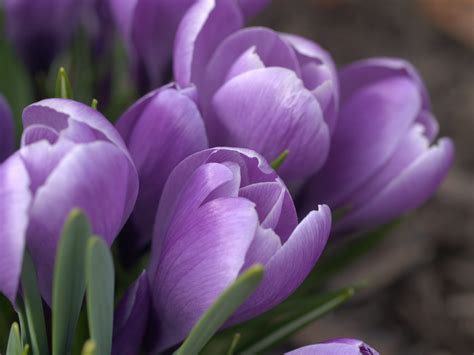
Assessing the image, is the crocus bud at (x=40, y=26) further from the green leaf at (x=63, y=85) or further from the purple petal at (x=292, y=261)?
the purple petal at (x=292, y=261)

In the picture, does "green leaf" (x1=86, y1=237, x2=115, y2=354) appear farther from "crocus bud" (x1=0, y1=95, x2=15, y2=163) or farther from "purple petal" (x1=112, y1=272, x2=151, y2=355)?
"crocus bud" (x1=0, y1=95, x2=15, y2=163)

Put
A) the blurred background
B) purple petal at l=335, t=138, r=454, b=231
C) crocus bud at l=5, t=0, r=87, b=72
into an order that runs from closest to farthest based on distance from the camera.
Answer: purple petal at l=335, t=138, r=454, b=231
crocus bud at l=5, t=0, r=87, b=72
the blurred background

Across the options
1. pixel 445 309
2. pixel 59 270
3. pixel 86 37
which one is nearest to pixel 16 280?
pixel 59 270

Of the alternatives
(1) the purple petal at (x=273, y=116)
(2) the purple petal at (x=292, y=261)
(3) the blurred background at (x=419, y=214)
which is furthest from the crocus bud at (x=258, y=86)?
(3) the blurred background at (x=419, y=214)

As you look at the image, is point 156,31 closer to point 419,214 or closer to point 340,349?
point 340,349

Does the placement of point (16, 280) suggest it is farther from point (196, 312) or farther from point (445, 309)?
point (445, 309)

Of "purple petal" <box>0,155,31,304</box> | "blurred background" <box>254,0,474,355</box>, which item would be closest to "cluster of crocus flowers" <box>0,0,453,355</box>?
"purple petal" <box>0,155,31,304</box>

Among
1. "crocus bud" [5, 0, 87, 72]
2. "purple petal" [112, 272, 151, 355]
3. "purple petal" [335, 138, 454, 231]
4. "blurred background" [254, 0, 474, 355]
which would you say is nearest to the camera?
"purple petal" [112, 272, 151, 355]
